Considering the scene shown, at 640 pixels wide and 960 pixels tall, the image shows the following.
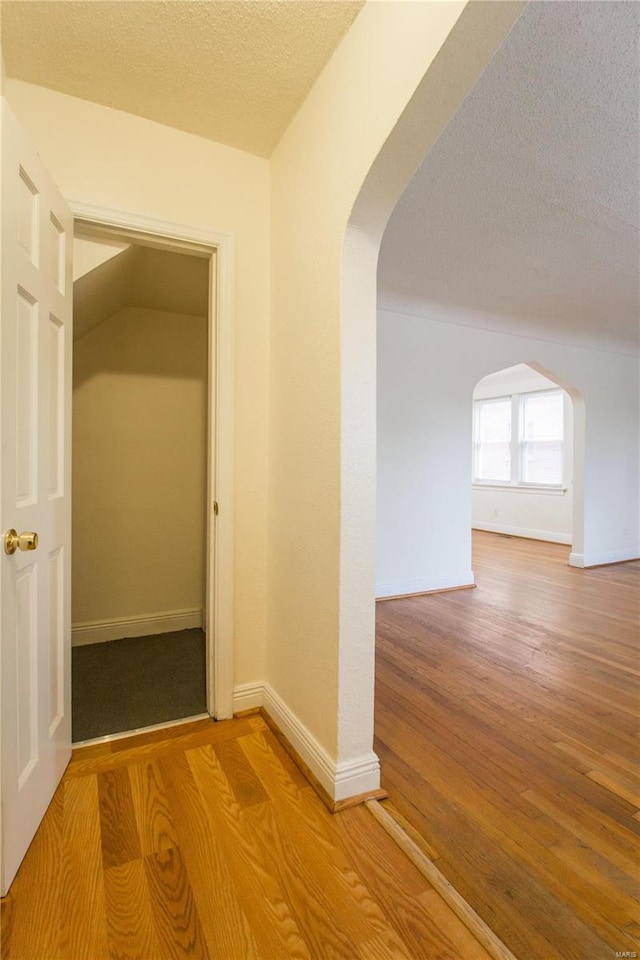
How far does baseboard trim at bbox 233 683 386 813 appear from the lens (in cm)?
149

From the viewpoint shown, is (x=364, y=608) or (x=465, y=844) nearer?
(x=465, y=844)

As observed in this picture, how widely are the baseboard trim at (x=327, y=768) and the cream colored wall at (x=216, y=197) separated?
1.12 ft

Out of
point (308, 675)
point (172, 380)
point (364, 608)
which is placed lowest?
point (308, 675)

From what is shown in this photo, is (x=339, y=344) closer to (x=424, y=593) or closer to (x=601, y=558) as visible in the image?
(x=424, y=593)

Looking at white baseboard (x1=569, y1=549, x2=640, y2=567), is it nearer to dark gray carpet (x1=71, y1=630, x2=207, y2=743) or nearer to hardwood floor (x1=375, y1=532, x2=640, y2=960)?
hardwood floor (x1=375, y1=532, x2=640, y2=960)

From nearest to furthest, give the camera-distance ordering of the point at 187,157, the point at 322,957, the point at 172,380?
1. the point at 322,957
2. the point at 187,157
3. the point at 172,380

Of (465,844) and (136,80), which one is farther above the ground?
(136,80)

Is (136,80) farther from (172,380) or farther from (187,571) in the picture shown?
(187,571)

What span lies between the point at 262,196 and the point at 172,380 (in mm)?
1487

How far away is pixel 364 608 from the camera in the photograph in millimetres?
1539

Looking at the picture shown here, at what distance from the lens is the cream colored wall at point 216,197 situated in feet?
5.74

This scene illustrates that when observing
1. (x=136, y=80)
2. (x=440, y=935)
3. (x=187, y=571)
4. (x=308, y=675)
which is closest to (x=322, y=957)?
(x=440, y=935)

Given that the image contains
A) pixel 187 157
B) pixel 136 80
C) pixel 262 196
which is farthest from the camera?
pixel 262 196

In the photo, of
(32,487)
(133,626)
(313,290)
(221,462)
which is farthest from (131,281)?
(133,626)
